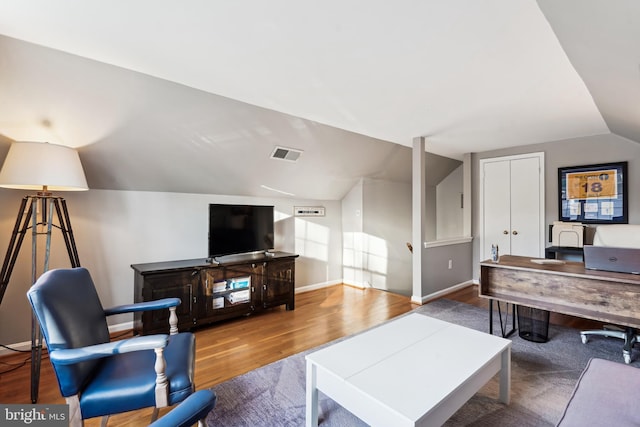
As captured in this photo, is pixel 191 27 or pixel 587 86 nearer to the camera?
pixel 191 27

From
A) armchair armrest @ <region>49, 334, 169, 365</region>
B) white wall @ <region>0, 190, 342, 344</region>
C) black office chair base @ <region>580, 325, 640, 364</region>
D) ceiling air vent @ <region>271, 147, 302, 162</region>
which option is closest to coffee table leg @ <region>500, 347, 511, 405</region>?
black office chair base @ <region>580, 325, 640, 364</region>

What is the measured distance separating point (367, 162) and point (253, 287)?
103 inches

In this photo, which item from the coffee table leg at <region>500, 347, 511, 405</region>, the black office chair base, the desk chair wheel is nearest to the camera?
the coffee table leg at <region>500, 347, 511, 405</region>

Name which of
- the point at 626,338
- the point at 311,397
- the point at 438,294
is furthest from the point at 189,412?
the point at 438,294

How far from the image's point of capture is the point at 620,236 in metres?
2.60

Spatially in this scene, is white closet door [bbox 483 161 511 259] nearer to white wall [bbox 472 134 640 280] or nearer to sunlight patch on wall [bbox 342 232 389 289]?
white wall [bbox 472 134 640 280]

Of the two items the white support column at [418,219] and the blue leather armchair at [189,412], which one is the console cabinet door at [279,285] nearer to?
the white support column at [418,219]

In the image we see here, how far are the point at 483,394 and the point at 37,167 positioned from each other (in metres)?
3.48

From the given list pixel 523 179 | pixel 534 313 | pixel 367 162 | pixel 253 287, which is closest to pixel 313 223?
pixel 367 162

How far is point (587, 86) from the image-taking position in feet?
7.87

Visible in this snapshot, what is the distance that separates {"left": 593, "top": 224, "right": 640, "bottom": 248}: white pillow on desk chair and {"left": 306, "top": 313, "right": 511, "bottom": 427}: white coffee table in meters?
1.71

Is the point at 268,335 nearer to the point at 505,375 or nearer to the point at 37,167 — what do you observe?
the point at 505,375

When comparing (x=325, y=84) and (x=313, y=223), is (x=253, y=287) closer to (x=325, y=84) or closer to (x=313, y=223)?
(x=313, y=223)

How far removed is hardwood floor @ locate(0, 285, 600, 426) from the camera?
215 centimetres
